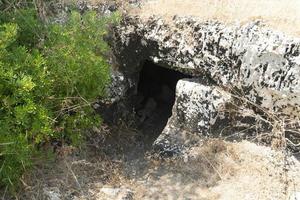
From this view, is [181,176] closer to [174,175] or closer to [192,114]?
[174,175]

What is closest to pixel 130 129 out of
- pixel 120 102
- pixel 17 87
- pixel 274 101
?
pixel 120 102

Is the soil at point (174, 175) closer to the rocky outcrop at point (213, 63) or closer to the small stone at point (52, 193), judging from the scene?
the small stone at point (52, 193)

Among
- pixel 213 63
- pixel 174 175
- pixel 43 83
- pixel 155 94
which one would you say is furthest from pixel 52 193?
pixel 155 94

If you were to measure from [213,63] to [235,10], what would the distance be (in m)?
0.85

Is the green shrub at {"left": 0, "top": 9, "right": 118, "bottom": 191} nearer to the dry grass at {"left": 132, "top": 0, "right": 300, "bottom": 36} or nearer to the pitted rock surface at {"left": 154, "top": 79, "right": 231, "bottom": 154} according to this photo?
the pitted rock surface at {"left": 154, "top": 79, "right": 231, "bottom": 154}

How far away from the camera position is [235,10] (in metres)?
7.57

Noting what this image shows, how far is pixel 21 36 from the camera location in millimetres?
6445

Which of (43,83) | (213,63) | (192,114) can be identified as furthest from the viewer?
(192,114)

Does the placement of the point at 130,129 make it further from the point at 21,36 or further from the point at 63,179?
the point at 21,36

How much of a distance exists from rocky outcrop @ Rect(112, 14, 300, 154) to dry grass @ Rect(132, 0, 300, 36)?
0.45 feet

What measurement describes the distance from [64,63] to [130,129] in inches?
106

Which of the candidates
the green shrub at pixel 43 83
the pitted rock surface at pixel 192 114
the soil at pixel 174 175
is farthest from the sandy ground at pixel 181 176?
the green shrub at pixel 43 83

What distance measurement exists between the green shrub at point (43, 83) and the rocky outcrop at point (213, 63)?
128 cm

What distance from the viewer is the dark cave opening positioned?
9.37 m
